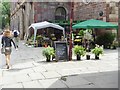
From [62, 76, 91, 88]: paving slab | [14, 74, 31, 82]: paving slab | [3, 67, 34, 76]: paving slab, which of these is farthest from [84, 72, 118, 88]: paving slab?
[3, 67, 34, 76]: paving slab

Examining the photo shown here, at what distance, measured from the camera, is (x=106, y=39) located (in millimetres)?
22844

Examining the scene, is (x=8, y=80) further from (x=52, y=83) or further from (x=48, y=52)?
(x=48, y=52)

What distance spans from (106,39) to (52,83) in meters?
14.7

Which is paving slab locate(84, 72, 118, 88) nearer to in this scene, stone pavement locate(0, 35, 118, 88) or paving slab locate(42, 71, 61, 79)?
stone pavement locate(0, 35, 118, 88)

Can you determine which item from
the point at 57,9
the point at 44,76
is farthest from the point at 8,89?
the point at 57,9

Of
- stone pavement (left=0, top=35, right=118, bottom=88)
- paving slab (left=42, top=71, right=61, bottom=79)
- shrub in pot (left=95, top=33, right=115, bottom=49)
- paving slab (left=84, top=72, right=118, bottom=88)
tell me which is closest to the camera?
paving slab (left=84, top=72, right=118, bottom=88)

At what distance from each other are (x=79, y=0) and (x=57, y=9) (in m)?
4.34

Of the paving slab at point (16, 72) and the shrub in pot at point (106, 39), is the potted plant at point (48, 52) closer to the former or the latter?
the paving slab at point (16, 72)

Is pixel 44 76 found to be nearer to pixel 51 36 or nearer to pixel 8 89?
pixel 8 89

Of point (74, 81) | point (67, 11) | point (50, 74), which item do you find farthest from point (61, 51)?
point (67, 11)

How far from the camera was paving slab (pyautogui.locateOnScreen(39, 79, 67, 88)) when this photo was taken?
27.1 ft

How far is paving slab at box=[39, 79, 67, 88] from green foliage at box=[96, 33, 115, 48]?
1402cm

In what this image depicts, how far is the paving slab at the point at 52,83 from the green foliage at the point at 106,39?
46.0ft

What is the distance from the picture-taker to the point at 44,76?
32.4 ft
